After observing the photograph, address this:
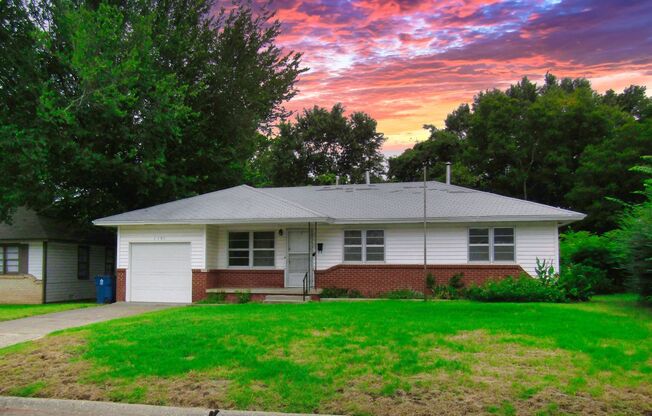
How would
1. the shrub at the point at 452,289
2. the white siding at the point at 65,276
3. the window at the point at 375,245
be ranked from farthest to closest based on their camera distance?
the white siding at the point at 65,276
the window at the point at 375,245
the shrub at the point at 452,289

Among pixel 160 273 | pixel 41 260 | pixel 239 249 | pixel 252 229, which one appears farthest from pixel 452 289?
pixel 41 260

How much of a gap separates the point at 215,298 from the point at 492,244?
32.0 feet

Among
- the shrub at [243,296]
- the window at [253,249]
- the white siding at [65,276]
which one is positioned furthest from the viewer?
the white siding at [65,276]

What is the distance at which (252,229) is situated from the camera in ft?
70.4

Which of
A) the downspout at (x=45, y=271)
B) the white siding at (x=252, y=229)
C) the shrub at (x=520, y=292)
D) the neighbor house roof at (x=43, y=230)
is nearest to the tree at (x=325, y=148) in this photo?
the neighbor house roof at (x=43, y=230)

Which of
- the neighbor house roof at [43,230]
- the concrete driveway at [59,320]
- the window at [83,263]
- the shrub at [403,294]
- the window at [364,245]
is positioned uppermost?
the neighbor house roof at [43,230]

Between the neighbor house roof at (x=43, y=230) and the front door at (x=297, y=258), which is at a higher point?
the neighbor house roof at (x=43, y=230)

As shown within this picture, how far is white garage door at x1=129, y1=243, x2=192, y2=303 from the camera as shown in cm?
2058

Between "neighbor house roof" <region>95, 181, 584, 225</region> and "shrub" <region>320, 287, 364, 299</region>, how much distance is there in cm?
242

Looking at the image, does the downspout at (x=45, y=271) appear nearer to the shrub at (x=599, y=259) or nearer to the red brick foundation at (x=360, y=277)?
the red brick foundation at (x=360, y=277)

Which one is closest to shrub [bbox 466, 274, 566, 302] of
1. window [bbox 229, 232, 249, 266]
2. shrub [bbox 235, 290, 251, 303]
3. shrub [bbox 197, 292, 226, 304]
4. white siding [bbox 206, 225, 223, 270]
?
shrub [bbox 235, 290, 251, 303]

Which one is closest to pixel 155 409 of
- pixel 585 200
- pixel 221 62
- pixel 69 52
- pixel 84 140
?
pixel 84 140

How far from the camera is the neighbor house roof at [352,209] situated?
1945cm

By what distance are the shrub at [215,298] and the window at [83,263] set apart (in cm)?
916
